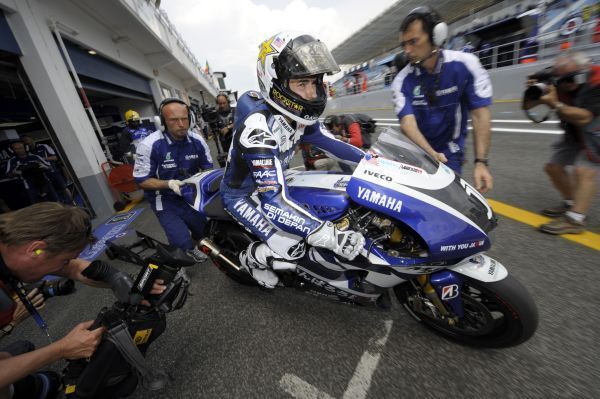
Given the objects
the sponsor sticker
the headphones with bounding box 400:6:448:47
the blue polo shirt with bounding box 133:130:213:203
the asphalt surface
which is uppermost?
the headphones with bounding box 400:6:448:47

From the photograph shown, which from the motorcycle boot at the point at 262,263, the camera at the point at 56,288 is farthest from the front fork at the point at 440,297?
the camera at the point at 56,288

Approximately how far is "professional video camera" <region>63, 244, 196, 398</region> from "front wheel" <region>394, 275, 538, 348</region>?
59.3 inches

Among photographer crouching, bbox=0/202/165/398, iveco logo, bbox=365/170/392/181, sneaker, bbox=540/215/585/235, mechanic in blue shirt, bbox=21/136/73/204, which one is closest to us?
photographer crouching, bbox=0/202/165/398

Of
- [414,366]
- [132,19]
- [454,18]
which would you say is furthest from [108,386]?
[454,18]

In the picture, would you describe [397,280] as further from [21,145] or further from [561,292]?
[21,145]

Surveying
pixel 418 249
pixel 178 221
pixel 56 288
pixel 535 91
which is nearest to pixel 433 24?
pixel 535 91

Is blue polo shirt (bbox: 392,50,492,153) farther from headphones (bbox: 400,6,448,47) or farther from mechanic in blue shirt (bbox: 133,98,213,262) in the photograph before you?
mechanic in blue shirt (bbox: 133,98,213,262)

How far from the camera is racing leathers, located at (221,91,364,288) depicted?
144 centimetres

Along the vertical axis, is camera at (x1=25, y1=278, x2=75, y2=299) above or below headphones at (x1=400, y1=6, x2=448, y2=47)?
below

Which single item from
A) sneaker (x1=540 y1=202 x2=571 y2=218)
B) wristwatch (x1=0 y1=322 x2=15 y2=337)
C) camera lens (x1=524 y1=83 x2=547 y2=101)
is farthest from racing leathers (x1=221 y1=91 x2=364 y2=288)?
sneaker (x1=540 y1=202 x2=571 y2=218)

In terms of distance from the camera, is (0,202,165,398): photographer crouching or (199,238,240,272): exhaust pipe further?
(199,238,240,272): exhaust pipe

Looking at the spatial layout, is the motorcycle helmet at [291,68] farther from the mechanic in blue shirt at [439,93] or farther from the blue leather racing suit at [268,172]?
the mechanic in blue shirt at [439,93]

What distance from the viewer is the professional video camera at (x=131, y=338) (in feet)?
4.35

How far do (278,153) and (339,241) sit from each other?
2.24ft
